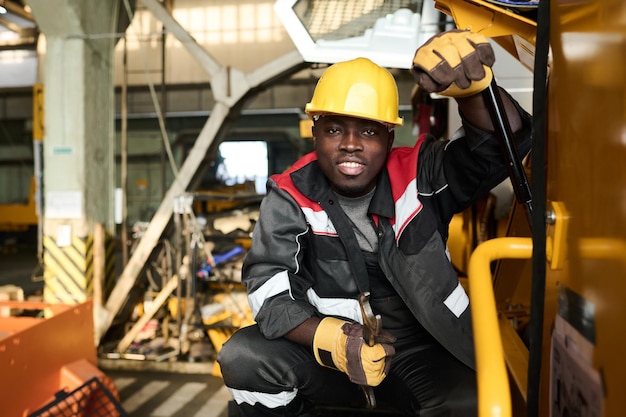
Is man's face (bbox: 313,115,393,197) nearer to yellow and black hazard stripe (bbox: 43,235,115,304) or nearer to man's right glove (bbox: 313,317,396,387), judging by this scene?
man's right glove (bbox: 313,317,396,387)

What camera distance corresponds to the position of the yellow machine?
696 mm

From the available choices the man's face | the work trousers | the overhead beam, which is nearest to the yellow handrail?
the work trousers

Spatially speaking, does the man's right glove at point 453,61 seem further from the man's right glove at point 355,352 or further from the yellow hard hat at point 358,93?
the man's right glove at point 355,352

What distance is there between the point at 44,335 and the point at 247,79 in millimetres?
3295

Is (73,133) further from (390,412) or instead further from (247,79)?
(390,412)

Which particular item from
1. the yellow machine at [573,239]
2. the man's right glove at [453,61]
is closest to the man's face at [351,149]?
the man's right glove at [453,61]

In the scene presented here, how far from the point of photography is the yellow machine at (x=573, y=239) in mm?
696

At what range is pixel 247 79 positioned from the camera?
537 centimetres

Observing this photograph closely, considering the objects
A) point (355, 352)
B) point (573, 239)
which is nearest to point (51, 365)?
point (355, 352)

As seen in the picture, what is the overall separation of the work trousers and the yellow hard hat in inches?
32.8

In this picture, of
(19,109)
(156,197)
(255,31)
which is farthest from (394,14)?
(19,109)

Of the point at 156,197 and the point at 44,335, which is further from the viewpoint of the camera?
the point at 156,197

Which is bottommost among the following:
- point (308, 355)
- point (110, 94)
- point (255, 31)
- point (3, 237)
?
point (3, 237)

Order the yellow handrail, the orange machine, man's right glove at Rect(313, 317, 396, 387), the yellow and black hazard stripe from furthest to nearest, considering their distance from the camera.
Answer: the yellow and black hazard stripe
the orange machine
man's right glove at Rect(313, 317, 396, 387)
the yellow handrail
